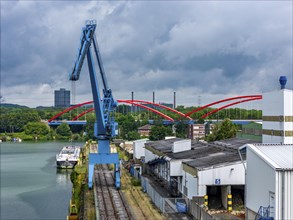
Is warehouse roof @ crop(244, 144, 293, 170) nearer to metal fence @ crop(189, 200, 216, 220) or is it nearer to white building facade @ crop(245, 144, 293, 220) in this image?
white building facade @ crop(245, 144, 293, 220)

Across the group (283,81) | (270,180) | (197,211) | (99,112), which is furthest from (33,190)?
(270,180)

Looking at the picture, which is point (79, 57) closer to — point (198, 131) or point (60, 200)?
point (60, 200)

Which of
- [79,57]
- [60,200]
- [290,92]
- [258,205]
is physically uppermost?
[79,57]

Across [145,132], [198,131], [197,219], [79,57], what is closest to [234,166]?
[197,219]

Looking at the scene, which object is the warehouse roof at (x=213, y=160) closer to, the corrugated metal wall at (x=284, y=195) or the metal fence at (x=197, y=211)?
the metal fence at (x=197, y=211)

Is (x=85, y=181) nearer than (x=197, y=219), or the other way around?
(x=197, y=219)

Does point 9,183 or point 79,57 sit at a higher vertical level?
point 79,57
